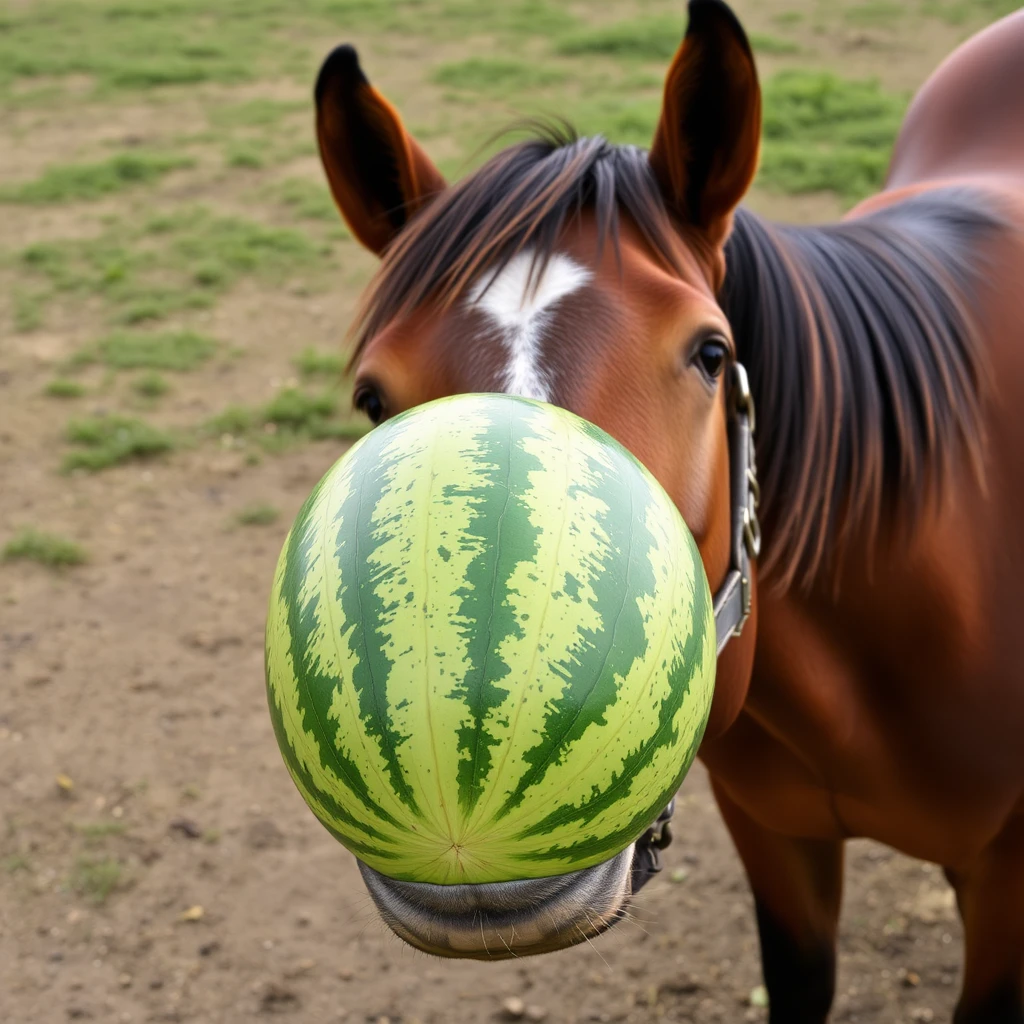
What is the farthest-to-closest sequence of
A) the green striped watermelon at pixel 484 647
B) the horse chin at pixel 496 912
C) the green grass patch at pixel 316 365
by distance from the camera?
1. the green grass patch at pixel 316 365
2. the horse chin at pixel 496 912
3. the green striped watermelon at pixel 484 647

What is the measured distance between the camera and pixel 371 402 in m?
1.74

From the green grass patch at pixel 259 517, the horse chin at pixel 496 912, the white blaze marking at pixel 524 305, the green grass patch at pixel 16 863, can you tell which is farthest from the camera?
the green grass patch at pixel 259 517

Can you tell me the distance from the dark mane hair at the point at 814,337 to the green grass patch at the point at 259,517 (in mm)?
3450

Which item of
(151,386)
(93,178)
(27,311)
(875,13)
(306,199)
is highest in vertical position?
(875,13)

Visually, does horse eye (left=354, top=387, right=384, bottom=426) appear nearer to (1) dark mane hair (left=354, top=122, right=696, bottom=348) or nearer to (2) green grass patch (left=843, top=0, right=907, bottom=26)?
(1) dark mane hair (left=354, top=122, right=696, bottom=348)

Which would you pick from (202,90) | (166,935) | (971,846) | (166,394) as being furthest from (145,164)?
(971,846)

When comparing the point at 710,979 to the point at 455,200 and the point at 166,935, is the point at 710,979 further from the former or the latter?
the point at 455,200

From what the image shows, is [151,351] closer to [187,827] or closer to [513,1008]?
[187,827]

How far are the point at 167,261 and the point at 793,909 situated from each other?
20.9 feet

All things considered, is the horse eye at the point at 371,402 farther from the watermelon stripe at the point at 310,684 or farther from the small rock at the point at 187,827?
the small rock at the point at 187,827

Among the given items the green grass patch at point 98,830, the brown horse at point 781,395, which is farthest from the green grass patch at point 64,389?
the brown horse at point 781,395

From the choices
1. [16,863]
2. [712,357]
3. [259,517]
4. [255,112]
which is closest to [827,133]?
[255,112]

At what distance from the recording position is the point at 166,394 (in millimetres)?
6207

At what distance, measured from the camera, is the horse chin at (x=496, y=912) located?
1205 mm
